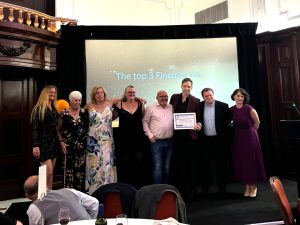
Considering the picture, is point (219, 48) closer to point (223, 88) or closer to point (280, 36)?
point (223, 88)

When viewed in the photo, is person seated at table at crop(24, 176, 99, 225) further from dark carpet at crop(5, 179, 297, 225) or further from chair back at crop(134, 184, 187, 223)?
dark carpet at crop(5, 179, 297, 225)

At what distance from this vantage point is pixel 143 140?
172 inches

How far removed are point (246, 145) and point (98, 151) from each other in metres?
2.07

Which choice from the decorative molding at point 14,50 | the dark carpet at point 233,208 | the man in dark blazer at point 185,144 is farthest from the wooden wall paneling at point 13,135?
the dark carpet at point 233,208

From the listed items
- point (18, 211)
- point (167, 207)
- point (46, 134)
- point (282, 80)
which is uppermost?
point (282, 80)

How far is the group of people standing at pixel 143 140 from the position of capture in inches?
139

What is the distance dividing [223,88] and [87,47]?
268 centimetres

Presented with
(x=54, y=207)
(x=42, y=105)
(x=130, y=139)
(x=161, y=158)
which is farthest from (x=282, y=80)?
(x=54, y=207)

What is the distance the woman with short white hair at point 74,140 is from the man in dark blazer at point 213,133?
5.57 ft

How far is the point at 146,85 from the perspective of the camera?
543 cm

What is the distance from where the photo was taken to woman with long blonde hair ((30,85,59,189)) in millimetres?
3688

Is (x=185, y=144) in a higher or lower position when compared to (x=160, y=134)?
lower

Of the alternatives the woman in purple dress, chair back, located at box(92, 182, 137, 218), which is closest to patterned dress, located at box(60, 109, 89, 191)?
chair back, located at box(92, 182, 137, 218)

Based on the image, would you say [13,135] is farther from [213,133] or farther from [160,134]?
[213,133]
